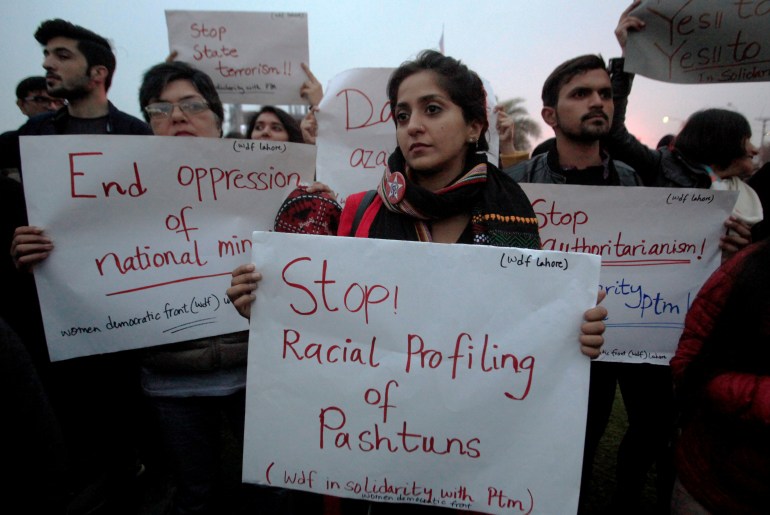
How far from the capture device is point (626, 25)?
2137 mm

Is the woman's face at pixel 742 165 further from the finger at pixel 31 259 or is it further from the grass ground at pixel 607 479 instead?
the finger at pixel 31 259

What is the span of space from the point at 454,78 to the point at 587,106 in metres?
1.09

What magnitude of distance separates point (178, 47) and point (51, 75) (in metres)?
0.79

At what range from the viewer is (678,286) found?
2.04 metres

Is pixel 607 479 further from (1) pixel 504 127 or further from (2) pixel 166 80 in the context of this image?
(2) pixel 166 80

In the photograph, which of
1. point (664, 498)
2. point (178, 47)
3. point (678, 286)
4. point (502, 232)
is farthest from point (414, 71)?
point (664, 498)

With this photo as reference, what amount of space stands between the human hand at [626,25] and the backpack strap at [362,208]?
1.59 metres

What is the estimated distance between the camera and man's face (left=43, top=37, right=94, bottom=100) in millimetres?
2390

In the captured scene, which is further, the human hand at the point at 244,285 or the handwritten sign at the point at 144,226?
the handwritten sign at the point at 144,226

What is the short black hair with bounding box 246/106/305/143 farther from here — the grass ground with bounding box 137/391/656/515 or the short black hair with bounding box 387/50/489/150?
the grass ground with bounding box 137/391/656/515

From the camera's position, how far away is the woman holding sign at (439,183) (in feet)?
4.66

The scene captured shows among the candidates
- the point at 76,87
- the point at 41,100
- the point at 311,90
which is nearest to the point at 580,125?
the point at 311,90

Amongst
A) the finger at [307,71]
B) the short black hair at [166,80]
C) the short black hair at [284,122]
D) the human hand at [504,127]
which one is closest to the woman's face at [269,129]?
the short black hair at [284,122]

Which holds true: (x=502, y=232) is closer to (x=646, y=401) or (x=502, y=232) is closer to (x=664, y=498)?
(x=646, y=401)
